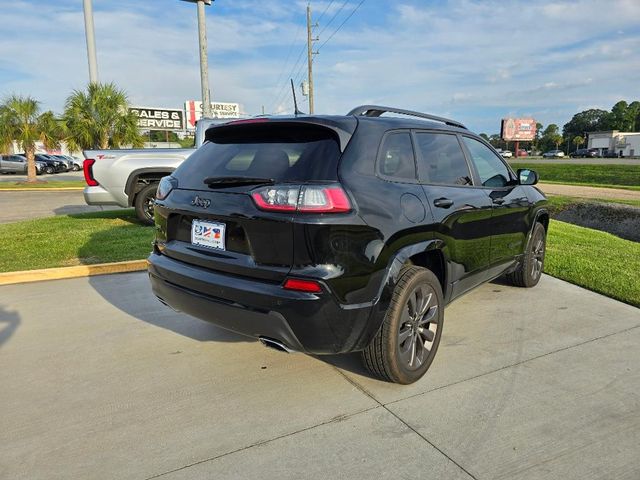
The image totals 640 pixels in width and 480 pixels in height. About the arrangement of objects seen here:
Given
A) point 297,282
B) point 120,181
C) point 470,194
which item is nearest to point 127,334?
point 297,282

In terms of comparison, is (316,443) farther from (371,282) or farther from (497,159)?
(497,159)

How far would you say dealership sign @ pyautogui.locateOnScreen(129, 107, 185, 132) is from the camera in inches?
1642

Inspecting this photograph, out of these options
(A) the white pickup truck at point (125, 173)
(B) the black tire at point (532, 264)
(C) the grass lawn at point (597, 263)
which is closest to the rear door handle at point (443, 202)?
(B) the black tire at point (532, 264)

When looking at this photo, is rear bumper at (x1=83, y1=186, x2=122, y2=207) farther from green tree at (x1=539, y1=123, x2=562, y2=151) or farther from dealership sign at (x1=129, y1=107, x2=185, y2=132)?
green tree at (x1=539, y1=123, x2=562, y2=151)

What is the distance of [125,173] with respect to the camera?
7.93 meters

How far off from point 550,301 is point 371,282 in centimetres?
302

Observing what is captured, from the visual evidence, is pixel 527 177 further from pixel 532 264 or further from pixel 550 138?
pixel 550 138

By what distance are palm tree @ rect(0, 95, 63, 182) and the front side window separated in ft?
74.9

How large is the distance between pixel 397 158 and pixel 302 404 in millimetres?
1681

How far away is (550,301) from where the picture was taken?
4820mm

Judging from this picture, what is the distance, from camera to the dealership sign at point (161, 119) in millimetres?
41719

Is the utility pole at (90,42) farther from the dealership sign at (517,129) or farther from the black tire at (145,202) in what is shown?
the dealership sign at (517,129)

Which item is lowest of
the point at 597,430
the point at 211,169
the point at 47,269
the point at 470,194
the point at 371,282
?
the point at 597,430

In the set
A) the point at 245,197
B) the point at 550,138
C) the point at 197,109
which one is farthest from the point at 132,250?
the point at 550,138
